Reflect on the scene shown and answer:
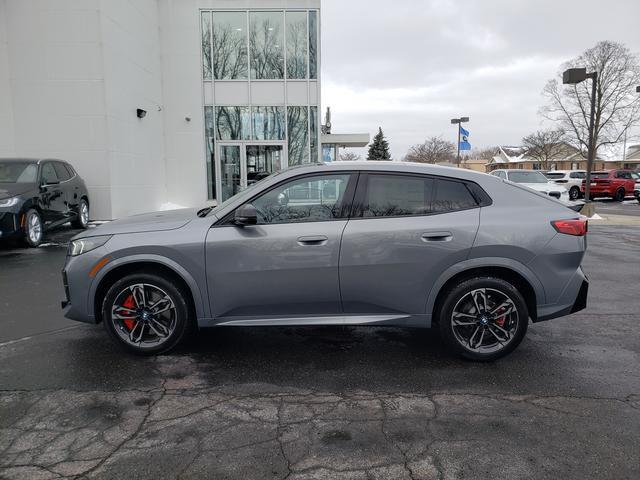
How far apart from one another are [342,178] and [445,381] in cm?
189

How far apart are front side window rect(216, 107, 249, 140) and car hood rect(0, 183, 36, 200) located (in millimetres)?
9935

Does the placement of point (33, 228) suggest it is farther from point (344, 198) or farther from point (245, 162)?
point (245, 162)

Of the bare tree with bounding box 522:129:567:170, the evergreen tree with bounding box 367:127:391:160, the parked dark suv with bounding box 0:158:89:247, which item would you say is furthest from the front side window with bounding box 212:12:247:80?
the bare tree with bounding box 522:129:567:170

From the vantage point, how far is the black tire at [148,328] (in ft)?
13.3

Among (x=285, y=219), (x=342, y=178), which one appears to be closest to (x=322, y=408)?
(x=285, y=219)

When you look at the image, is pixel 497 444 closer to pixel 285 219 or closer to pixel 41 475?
pixel 285 219

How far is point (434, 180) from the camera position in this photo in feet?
13.8

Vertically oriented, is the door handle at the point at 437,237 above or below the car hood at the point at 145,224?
below

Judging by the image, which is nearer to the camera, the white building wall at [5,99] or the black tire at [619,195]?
the white building wall at [5,99]

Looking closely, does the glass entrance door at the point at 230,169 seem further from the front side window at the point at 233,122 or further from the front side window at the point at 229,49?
the front side window at the point at 229,49

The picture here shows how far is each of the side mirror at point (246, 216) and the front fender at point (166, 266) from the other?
625 mm

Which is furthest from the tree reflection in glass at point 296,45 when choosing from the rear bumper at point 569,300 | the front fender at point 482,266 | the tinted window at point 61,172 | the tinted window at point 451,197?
the rear bumper at point 569,300

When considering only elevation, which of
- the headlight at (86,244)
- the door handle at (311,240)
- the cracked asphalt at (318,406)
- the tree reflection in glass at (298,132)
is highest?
the tree reflection in glass at (298,132)

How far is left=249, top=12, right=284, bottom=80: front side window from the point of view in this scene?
728 inches
